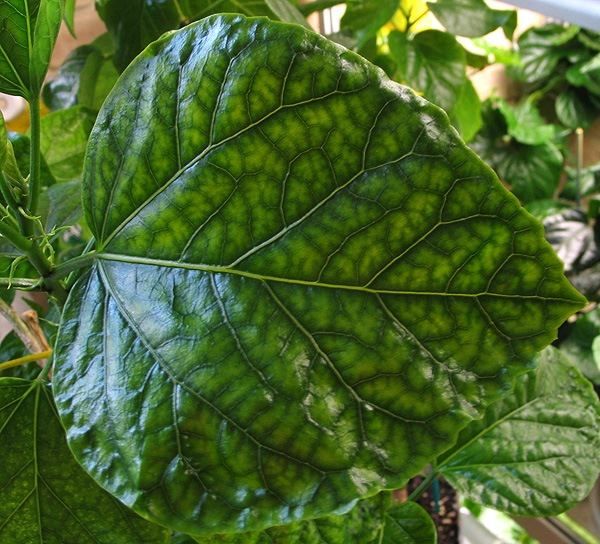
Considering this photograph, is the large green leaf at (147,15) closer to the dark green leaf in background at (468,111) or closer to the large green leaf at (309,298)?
the large green leaf at (309,298)

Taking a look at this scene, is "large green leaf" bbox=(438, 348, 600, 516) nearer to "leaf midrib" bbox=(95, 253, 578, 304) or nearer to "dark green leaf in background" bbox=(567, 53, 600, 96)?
"leaf midrib" bbox=(95, 253, 578, 304)

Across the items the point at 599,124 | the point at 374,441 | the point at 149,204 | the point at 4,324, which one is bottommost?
the point at 599,124

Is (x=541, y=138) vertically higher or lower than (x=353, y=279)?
lower

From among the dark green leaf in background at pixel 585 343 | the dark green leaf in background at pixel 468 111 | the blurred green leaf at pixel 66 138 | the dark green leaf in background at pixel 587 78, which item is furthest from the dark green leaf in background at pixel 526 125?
the blurred green leaf at pixel 66 138

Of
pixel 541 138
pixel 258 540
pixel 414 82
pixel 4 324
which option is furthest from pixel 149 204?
pixel 541 138

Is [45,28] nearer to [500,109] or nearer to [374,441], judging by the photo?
[374,441]

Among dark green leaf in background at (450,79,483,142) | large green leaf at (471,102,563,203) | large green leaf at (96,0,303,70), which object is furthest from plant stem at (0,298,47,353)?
large green leaf at (471,102,563,203)
